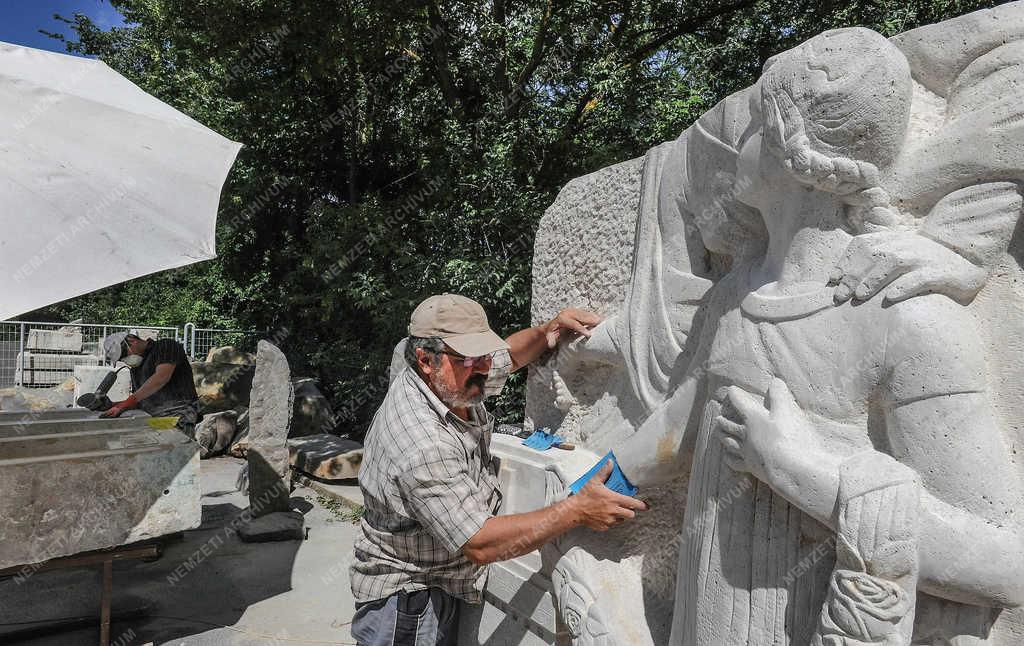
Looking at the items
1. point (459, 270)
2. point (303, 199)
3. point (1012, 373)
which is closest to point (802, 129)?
point (1012, 373)

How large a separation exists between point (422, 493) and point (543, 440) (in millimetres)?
794

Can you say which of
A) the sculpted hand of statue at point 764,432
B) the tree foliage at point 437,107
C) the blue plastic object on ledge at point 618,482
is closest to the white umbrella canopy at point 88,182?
the blue plastic object on ledge at point 618,482

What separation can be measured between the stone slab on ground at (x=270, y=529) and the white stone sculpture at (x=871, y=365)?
13.9 feet

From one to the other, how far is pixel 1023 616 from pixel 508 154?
512 cm

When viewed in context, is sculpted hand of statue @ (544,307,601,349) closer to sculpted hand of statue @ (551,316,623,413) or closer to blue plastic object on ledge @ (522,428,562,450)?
sculpted hand of statue @ (551,316,623,413)

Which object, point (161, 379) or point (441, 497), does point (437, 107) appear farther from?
point (441, 497)

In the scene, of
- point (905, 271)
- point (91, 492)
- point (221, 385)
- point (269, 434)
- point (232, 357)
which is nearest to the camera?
point (905, 271)

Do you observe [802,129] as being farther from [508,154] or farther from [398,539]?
[508,154]

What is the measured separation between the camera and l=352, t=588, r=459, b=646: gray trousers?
1862 millimetres

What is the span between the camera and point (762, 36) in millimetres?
6422

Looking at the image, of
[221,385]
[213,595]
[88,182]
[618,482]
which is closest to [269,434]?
[213,595]

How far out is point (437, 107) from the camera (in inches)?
314

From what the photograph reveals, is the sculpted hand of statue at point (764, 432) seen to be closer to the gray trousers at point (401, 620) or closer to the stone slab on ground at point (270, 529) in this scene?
the gray trousers at point (401, 620)

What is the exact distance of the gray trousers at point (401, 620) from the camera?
186cm
